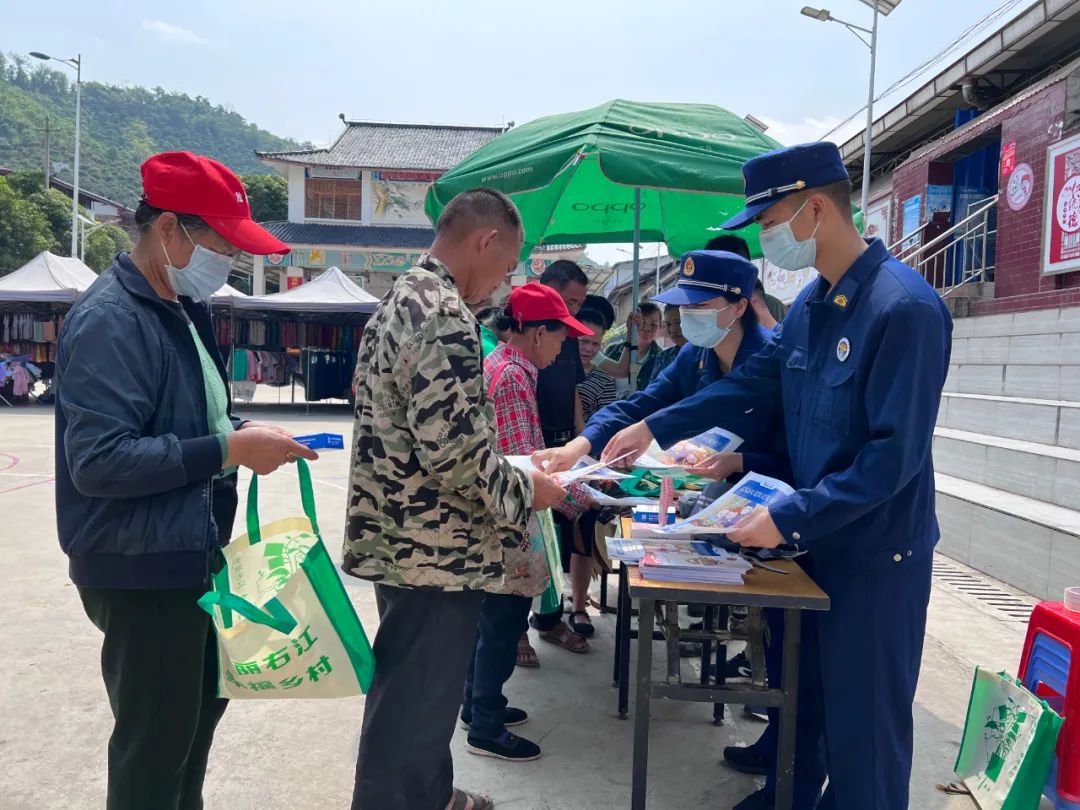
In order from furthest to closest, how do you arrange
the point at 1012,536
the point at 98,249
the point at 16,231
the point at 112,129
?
the point at 112,129 → the point at 98,249 → the point at 16,231 → the point at 1012,536

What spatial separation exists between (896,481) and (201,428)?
5.00 ft

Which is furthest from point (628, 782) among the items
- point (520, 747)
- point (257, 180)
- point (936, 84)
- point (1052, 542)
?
point (257, 180)

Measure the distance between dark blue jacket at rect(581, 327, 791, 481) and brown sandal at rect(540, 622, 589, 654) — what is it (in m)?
1.25

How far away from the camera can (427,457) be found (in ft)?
5.47

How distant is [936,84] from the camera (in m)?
12.9

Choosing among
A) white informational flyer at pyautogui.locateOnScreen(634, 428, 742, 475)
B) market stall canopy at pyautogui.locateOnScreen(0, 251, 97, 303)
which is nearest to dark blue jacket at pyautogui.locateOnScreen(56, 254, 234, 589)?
white informational flyer at pyautogui.locateOnScreen(634, 428, 742, 475)

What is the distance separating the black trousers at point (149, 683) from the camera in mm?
1632

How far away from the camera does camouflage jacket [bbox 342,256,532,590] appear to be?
5.44ft

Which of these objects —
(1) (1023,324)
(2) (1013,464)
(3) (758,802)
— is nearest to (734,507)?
(3) (758,802)

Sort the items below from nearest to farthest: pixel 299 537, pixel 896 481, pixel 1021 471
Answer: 1. pixel 896 481
2. pixel 299 537
3. pixel 1021 471

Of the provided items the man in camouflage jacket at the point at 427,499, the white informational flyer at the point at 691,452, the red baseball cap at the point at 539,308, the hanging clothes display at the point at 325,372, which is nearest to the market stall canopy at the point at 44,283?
the hanging clothes display at the point at 325,372

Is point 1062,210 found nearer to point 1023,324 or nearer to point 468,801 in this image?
point 1023,324

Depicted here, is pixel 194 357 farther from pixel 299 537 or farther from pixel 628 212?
pixel 628 212

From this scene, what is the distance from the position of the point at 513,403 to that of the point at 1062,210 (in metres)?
7.88
